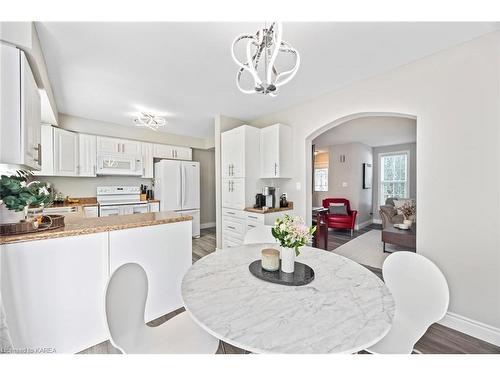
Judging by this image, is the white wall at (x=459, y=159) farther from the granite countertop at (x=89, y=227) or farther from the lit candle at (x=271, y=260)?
the granite countertop at (x=89, y=227)

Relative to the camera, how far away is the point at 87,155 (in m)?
3.73

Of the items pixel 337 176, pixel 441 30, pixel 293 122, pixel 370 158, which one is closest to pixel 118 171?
pixel 293 122

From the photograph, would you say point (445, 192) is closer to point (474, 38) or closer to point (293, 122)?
point (474, 38)

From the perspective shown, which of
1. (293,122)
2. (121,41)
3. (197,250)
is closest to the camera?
(121,41)

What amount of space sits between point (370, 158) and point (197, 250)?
589 centimetres

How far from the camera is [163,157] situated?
185 inches

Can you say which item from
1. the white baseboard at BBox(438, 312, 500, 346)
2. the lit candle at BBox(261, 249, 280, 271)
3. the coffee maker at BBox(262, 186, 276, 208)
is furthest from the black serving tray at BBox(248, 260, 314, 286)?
the coffee maker at BBox(262, 186, 276, 208)

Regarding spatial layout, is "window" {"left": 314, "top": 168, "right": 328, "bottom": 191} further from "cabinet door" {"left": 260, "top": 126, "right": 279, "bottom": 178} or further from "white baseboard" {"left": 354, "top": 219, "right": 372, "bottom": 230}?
"cabinet door" {"left": 260, "top": 126, "right": 279, "bottom": 178}

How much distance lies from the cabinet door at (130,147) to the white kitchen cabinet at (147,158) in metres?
0.09

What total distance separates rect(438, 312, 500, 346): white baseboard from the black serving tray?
5.45ft

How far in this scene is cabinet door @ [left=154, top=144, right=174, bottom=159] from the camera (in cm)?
457

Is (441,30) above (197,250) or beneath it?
above

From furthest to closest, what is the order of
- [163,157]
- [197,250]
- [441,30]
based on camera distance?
1. [163,157]
2. [197,250]
3. [441,30]

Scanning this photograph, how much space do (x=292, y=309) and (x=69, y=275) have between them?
157cm
